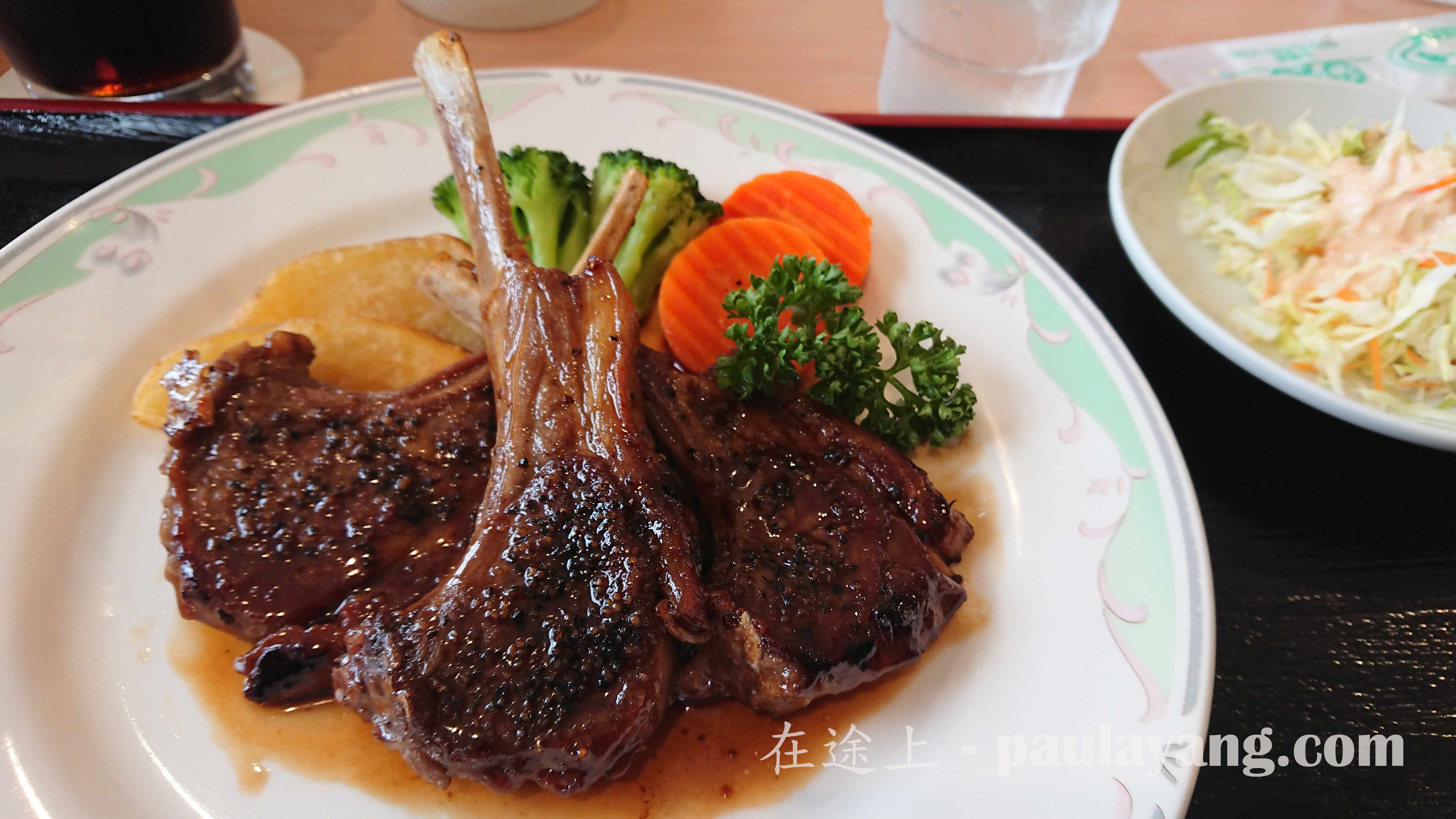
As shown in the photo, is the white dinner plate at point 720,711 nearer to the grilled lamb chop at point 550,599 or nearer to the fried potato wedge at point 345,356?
the fried potato wedge at point 345,356

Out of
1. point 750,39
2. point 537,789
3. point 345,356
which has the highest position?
point 750,39

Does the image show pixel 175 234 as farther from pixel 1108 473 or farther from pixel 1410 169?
pixel 1410 169

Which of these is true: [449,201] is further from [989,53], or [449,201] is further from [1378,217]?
[1378,217]

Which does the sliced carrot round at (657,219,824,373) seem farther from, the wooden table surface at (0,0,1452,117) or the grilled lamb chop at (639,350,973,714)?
the wooden table surface at (0,0,1452,117)

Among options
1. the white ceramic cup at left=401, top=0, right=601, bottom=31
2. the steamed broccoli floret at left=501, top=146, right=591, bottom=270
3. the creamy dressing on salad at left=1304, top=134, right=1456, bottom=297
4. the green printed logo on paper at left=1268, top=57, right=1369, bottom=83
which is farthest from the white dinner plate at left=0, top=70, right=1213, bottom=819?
the green printed logo on paper at left=1268, top=57, right=1369, bottom=83

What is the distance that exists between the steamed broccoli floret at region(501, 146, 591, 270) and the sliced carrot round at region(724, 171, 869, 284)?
0.54 metres

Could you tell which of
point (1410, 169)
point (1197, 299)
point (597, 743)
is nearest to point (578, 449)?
point (597, 743)

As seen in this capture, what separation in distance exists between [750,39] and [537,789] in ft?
13.1

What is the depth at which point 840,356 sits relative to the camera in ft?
7.58

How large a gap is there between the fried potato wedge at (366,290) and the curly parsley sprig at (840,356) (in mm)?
952

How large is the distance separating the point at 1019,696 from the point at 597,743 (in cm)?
102

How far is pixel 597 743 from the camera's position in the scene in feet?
5.48

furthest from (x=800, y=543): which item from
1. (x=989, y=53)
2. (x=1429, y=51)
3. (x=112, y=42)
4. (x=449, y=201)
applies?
(x=1429, y=51)

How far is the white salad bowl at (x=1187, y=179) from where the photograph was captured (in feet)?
8.21
